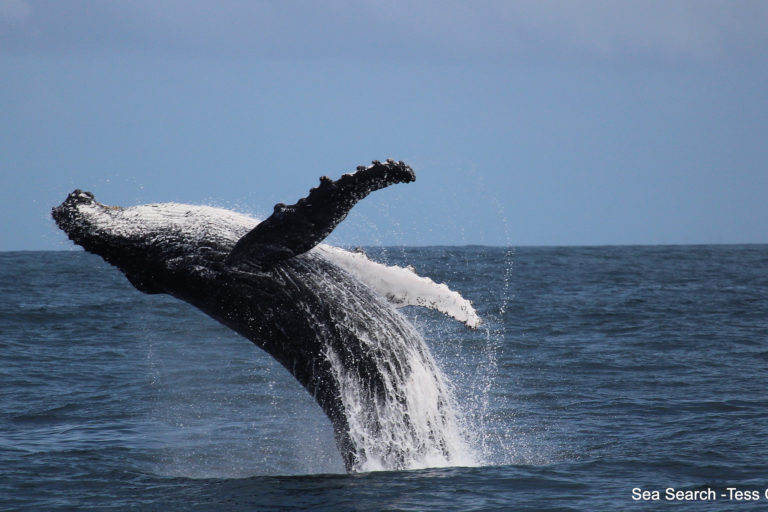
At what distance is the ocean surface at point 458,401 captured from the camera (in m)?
7.94

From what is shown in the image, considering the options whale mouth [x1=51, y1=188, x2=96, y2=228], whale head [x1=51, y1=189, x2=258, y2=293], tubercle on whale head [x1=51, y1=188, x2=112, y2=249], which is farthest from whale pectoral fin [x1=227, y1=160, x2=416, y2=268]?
whale mouth [x1=51, y1=188, x2=96, y2=228]

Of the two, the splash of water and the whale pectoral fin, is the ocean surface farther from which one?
the whale pectoral fin

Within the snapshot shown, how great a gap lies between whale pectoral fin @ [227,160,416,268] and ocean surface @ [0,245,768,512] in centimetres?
204

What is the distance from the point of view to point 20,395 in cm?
1298

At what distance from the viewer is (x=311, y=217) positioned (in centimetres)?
790

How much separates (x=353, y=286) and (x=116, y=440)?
3.59 m

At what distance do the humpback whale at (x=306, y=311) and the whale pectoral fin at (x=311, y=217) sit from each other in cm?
2

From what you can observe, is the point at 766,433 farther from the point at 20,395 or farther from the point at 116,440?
the point at 20,395

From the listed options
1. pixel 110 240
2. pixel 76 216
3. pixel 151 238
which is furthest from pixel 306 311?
pixel 76 216

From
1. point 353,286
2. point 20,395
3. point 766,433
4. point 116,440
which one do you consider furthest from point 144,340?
point 766,433

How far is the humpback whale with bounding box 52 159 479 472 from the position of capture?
27.6ft

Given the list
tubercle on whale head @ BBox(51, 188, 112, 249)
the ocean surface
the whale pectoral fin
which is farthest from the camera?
tubercle on whale head @ BBox(51, 188, 112, 249)

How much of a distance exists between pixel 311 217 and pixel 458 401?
5.11 m

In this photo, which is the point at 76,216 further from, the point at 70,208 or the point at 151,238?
the point at 151,238
